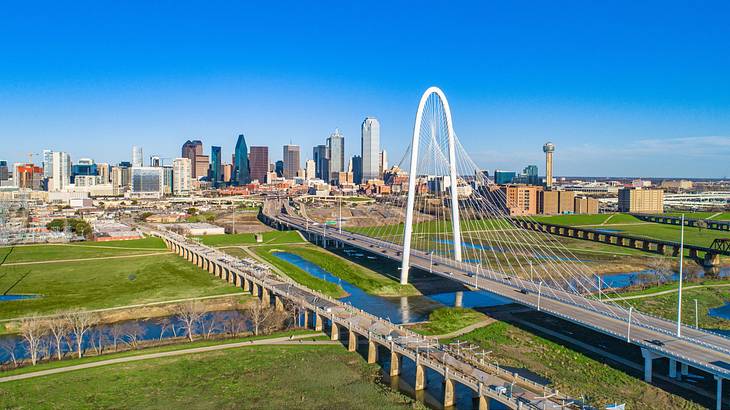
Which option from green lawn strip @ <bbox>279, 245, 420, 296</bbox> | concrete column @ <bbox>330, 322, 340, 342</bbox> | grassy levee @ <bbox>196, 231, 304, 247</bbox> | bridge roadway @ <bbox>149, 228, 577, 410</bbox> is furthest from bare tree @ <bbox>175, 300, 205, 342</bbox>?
grassy levee @ <bbox>196, 231, 304, 247</bbox>

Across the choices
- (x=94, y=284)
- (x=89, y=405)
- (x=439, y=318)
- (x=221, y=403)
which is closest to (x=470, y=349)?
(x=439, y=318)

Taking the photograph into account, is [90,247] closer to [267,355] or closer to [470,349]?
[267,355]

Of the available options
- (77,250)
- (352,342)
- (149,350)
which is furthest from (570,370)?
(77,250)

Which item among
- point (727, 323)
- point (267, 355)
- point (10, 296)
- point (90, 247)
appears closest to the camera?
point (267, 355)

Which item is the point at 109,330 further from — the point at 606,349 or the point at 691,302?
the point at 691,302

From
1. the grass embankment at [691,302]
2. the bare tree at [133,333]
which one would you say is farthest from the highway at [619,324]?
the bare tree at [133,333]

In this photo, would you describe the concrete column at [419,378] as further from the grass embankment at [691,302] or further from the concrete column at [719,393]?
the grass embankment at [691,302]

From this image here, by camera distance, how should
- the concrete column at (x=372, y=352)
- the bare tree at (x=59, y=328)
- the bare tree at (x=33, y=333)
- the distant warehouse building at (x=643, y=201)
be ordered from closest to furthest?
the bare tree at (x=33, y=333) < the concrete column at (x=372, y=352) < the bare tree at (x=59, y=328) < the distant warehouse building at (x=643, y=201)
